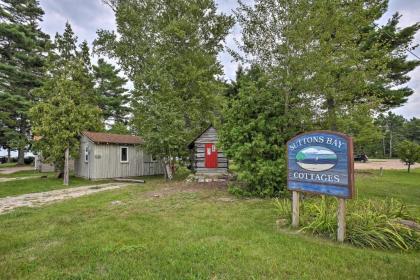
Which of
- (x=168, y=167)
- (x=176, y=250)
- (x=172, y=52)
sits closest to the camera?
(x=176, y=250)

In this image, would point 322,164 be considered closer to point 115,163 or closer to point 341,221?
point 341,221

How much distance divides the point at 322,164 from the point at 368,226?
1.47 metres

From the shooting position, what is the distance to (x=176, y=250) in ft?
14.0

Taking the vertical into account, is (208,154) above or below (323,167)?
above

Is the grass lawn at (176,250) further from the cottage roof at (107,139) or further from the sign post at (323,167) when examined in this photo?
the cottage roof at (107,139)

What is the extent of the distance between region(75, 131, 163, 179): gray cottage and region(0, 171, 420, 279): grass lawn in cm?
910

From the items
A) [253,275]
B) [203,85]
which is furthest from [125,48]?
[253,275]

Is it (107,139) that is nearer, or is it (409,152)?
(107,139)

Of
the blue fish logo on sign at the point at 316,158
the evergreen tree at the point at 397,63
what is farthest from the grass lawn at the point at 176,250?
the evergreen tree at the point at 397,63

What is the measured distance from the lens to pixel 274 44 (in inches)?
378

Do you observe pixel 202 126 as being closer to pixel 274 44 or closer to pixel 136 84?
pixel 136 84

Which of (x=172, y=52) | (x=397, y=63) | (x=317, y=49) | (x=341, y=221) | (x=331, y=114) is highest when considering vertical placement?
(x=172, y=52)

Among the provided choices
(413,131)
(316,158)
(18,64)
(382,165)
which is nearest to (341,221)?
(316,158)

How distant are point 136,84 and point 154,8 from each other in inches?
234
